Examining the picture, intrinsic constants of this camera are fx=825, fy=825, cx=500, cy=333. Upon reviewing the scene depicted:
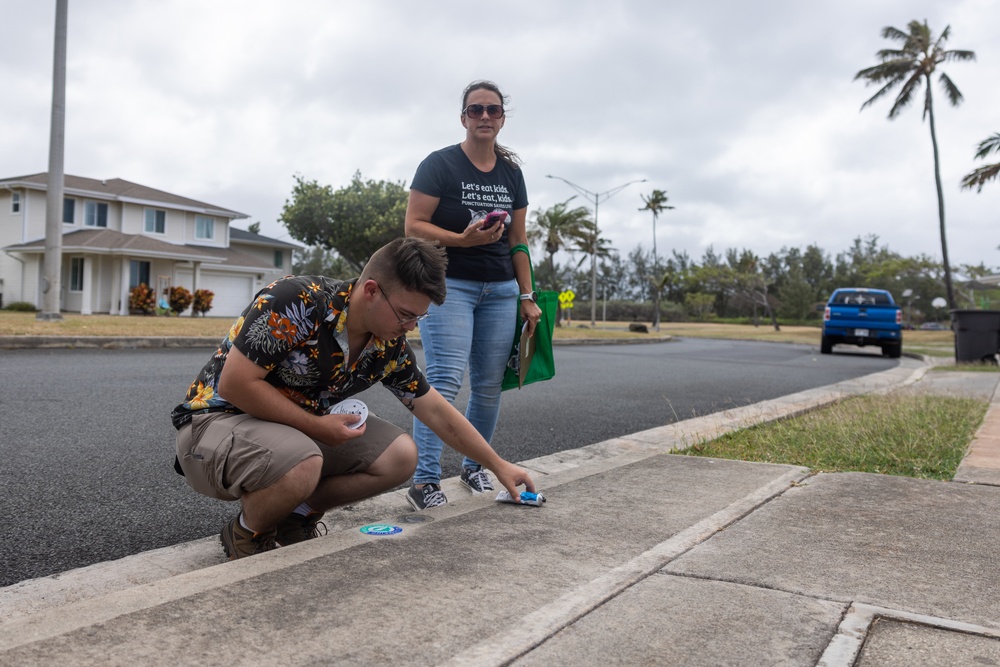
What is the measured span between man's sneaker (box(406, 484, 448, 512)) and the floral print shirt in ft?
2.19

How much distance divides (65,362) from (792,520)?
9.08 metres

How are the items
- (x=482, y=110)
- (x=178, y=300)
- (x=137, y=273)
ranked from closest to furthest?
(x=482, y=110)
(x=178, y=300)
(x=137, y=273)

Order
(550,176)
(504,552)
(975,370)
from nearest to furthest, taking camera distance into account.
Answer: (504,552)
(975,370)
(550,176)

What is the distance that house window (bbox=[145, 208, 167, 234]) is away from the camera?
Answer: 33188mm

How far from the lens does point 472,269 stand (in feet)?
12.4

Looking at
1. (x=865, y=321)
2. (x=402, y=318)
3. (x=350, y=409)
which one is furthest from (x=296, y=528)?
(x=865, y=321)

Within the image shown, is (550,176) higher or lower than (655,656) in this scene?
higher

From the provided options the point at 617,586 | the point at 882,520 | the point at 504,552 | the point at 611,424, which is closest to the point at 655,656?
the point at 617,586

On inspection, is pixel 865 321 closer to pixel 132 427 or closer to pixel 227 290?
pixel 132 427

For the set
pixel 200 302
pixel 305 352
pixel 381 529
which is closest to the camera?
pixel 305 352

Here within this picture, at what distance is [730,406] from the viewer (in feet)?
25.9

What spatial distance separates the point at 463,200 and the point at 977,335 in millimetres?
14201

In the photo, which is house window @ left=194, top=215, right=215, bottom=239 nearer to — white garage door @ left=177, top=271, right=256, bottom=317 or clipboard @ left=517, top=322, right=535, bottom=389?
white garage door @ left=177, top=271, right=256, bottom=317

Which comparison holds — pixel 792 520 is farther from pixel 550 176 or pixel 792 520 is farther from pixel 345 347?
pixel 550 176
